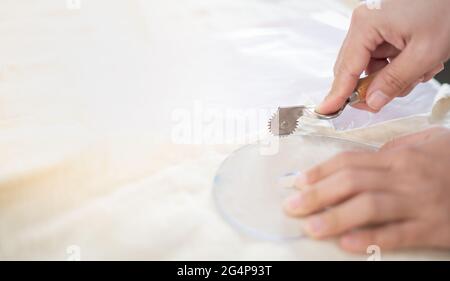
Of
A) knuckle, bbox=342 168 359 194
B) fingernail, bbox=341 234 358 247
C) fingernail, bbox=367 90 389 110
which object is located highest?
fingernail, bbox=367 90 389 110

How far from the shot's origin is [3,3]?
1061 mm

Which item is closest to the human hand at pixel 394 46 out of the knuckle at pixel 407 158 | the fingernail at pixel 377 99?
the fingernail at pixel 377 99

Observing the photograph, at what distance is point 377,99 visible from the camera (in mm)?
652

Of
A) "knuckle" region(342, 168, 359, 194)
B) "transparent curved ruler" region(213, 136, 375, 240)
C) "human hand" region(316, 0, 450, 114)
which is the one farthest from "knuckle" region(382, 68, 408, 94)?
"knuckle" region(342, 168, 359, 194)

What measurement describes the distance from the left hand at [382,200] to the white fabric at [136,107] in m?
0.02

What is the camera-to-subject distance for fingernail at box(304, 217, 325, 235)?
480 millimetres

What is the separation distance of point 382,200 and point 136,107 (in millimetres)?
427

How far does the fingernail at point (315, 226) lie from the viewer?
0.48 metres

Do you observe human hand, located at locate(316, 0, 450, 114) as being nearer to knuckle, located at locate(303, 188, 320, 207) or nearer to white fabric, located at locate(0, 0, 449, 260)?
white fabric, located at locate(0, 0, 449, 260)

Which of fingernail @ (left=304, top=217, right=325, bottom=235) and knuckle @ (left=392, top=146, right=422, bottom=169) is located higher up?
knuckle @ (left=392, top=146, right=422, bottom=169)

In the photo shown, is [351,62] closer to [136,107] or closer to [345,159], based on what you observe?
[345,159]

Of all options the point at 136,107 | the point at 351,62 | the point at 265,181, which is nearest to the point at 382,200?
the point at 265,181
